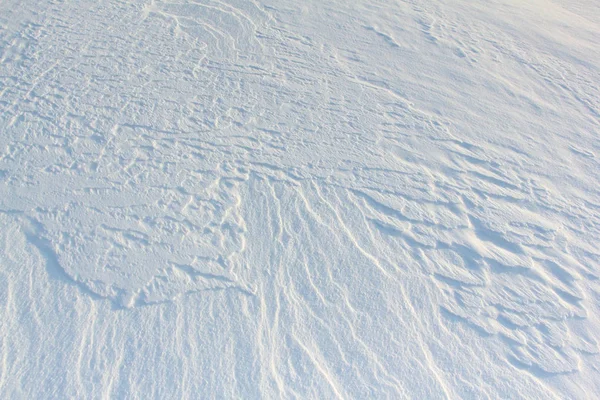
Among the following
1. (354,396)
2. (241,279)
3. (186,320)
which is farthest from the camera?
(241,279)

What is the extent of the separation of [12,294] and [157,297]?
2.12 feet

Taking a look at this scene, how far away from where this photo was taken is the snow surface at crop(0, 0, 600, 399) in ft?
7.14

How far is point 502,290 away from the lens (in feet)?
8.34

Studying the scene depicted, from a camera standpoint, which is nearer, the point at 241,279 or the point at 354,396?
the point at 354,396

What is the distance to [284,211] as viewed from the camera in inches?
108

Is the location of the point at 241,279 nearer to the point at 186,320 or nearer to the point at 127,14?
the point at 186,320

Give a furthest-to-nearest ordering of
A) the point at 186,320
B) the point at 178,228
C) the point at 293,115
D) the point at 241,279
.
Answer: the point at 293,115 < the point at 178,228 < the point at 241,279 < the point at 186,320

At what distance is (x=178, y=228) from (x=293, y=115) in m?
1.20

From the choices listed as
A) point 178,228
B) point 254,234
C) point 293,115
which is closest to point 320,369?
point 254,234

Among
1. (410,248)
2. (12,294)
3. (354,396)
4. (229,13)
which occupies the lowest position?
(12,294)

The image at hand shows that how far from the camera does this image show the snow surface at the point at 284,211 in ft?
7.14

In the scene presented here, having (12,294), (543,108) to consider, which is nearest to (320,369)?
(12,294)

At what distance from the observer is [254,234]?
262 cm

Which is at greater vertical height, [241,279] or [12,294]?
[241,279]
